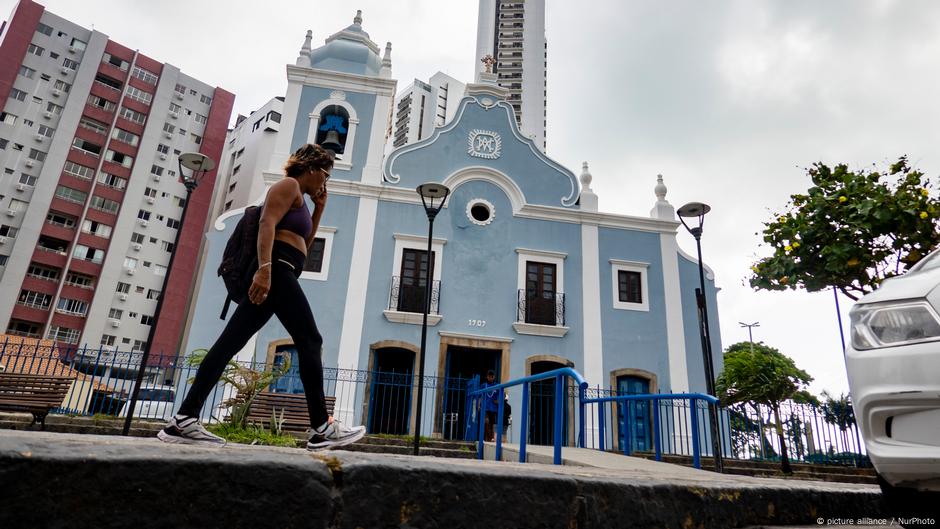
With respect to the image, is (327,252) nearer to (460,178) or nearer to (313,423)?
(460,178)

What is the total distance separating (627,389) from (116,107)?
42.2 m

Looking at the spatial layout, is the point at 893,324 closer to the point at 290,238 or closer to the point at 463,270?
the point at 290,238

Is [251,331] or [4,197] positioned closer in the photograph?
[251,331]

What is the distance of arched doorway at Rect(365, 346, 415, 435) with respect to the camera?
13.7 m

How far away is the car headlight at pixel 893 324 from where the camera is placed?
219 centimetres

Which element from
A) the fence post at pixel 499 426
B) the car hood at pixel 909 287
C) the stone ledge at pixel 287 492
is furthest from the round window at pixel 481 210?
the stone ledge at pixel 287 492

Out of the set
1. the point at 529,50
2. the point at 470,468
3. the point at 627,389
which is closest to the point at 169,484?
the point at 470,468

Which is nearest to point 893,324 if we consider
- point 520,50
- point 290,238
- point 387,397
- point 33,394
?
point 290,238

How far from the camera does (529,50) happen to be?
64.2 m

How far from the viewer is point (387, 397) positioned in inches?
560

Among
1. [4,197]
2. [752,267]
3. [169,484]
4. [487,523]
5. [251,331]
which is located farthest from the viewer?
[4,197]

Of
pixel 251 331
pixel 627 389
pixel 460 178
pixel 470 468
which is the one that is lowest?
pixel 470 468

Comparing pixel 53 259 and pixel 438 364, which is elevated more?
pixel 53 259

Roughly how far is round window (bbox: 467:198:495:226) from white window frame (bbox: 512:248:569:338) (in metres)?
1.31
